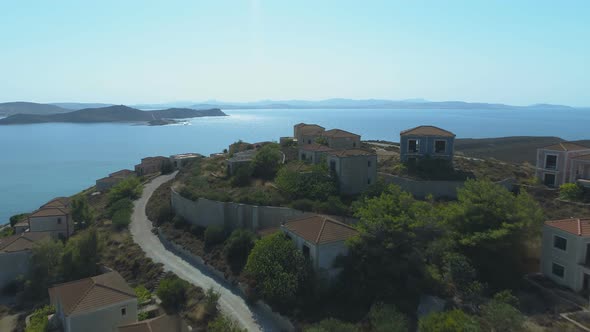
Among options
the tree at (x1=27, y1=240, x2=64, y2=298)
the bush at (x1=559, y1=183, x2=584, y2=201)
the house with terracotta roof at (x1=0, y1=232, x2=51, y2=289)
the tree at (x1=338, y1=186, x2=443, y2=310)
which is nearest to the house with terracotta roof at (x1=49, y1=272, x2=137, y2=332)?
the tree at (x1=27, y1=240, x2=64, y2=298)

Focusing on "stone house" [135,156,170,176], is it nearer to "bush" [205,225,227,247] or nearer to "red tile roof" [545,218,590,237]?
"bush" [205,225,227,247]

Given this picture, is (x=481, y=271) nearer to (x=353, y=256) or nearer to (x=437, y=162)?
(x=353, y=256)

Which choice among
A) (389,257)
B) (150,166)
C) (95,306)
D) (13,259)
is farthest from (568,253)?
(150,166)

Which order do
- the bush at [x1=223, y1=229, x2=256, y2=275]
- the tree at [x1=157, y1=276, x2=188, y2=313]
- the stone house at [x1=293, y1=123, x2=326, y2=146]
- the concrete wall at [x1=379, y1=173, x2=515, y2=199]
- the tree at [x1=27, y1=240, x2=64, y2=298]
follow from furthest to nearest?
the stone house at [x1=293, y1=123, x2=326, y2=146]
the concrete wall at [x1=379, y1=173, x2=515, y2=199]
the tree at [x1=27, y1=240, x2=64, y2=298]
the bush at [x1=223, y1=229, x2=256, y2=275]
the tree at [x1=157, y1=276, x2=188, y2=313]

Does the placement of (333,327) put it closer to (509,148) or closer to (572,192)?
(572,192)

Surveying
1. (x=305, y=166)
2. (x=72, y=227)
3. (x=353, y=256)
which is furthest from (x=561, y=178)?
(x=72, y=227)

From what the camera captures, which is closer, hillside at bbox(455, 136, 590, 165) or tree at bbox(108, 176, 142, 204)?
tree at bbox(108, 176, 142, 204)

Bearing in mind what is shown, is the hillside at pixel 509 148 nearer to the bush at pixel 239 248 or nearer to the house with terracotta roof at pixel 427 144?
the house with terracotta roof at pixel 427 144
